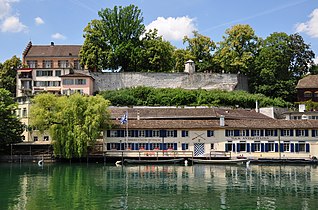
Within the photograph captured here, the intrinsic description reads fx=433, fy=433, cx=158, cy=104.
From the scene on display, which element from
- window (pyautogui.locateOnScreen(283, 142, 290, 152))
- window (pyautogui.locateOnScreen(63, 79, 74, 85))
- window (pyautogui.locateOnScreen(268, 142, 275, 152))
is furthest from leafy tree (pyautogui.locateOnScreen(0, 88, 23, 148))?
window (pyautogui.locateOnScreen(283, 142, 290, 152))

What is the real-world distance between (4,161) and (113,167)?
15008 mm

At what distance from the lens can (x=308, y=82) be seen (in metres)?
72.2

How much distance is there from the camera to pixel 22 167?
47906 mm

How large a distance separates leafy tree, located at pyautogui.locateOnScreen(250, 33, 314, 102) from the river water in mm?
27353

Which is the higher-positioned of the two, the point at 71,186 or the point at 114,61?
the point at 114,61

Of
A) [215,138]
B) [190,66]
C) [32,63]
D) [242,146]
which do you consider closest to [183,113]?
[215,138]

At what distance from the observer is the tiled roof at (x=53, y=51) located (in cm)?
8475

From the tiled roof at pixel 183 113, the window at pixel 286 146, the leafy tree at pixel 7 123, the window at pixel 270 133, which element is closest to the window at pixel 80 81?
the tiled roof at pixel 183 113

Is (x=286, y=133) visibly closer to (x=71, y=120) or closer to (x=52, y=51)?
(x=71, y=120)

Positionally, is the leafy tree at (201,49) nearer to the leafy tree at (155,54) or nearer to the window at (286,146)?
the leafy tree at (155,54)

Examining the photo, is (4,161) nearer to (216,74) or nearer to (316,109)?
(216,74)

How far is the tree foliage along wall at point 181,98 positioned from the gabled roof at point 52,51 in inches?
839

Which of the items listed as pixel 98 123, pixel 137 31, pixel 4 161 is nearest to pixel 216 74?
pixel 137 31

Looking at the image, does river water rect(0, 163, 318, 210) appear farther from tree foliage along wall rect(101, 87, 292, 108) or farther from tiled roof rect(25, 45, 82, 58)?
tiled roof rect(25, 45, 82, 58)
